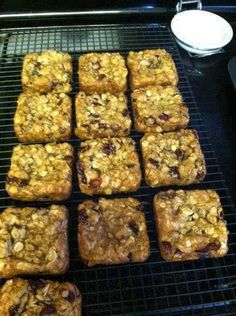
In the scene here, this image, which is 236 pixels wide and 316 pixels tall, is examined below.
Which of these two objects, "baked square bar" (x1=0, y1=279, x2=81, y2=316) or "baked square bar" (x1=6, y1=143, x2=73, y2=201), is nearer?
"baked square bar" (x1=0, y1=279, x2=81, y2=316)

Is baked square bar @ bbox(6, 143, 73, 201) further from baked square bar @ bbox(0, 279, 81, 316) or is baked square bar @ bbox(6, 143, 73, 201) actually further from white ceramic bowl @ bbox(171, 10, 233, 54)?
white ceramic bowl @ bbox(171, 10, 233, 54)

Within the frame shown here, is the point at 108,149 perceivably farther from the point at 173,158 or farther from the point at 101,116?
the point at 173,158

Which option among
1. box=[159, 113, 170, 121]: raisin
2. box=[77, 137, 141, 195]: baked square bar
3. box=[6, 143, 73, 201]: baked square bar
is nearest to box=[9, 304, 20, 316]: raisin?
box=[6, 143, 73, 201]: baked square bar

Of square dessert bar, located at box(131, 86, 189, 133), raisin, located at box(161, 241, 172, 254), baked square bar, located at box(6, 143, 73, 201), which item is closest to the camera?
raisin, located at box(161, 241, 172, 254)

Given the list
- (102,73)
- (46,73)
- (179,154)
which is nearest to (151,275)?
(179,154)

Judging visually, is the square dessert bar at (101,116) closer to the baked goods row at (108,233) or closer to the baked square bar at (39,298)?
the baked goods row at (108,233)

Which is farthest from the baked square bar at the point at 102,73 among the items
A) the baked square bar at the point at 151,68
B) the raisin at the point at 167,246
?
the raisin at the point at 167,246

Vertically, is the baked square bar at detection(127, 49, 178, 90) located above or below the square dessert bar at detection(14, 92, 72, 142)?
above
